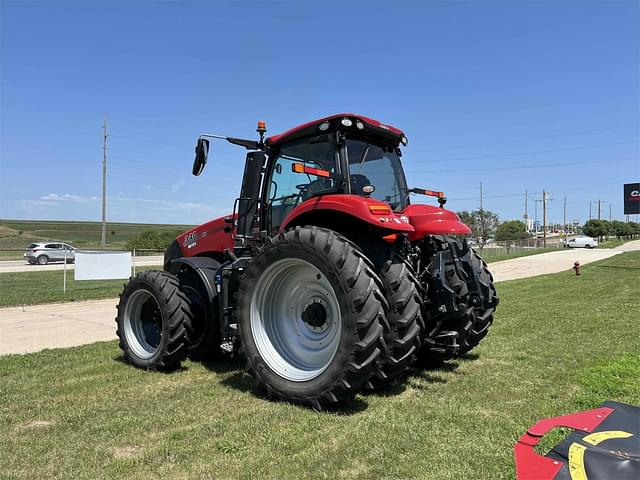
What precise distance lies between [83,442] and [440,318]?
10.5 ft

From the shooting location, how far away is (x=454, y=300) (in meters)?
4.47

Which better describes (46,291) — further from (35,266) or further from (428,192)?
(35,266)

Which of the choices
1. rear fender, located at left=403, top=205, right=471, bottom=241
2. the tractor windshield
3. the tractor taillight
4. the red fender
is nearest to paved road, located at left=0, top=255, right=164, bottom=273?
the red fender

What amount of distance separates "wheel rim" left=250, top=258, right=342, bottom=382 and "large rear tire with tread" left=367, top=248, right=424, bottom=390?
0.52 m

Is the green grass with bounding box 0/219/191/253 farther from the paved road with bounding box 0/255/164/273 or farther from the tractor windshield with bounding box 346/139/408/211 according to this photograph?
the tractor windshield with bounding box 346/139/408/211

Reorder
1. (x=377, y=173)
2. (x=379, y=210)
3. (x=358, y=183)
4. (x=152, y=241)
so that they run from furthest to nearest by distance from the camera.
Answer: (x=152, y=241) → (x=377, y=173) → (x=358, y=183) → (x=379, y=210)

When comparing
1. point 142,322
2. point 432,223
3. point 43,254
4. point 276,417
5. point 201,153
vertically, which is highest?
point 201,153

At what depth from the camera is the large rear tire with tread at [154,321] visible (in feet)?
17.4

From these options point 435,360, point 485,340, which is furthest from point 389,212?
point 485,340

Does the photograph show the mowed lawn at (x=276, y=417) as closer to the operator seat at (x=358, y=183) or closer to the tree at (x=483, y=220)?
the operator seat at (x=358, y=183)

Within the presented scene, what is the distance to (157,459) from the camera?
3.22 m

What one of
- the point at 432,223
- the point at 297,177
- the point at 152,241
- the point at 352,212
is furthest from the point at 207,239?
the point at 152,241

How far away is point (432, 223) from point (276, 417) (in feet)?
7.46

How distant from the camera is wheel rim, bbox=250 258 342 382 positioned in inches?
173
